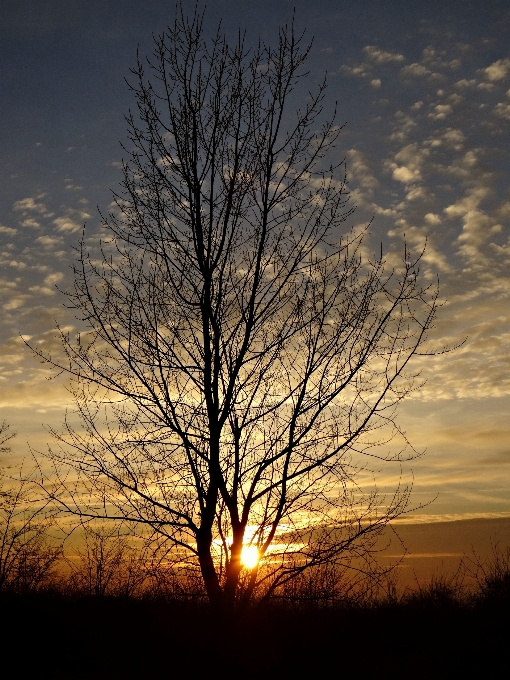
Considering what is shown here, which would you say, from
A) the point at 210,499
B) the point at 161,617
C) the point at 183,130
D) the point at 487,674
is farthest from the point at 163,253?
the point at 487,674

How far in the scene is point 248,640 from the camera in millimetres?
6633

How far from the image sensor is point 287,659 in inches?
273

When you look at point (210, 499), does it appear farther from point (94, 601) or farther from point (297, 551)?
point (94, 601)

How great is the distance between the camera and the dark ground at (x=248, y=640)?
6609 mm

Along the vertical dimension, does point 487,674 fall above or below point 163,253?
below

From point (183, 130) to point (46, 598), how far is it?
26.6 ft

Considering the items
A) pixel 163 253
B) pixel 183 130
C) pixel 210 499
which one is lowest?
pixel 210 499

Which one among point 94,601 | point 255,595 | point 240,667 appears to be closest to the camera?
point 240,667

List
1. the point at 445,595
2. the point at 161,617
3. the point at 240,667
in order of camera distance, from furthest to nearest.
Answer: the point at 445,595 → the point at 161,617 → the point at 240,667

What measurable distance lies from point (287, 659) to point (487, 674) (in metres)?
2.23

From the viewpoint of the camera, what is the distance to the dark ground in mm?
6609

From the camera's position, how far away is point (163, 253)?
22.9 ft

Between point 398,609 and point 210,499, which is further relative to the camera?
point 398,609

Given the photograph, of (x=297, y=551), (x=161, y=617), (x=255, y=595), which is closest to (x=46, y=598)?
(x=161, y=617)
